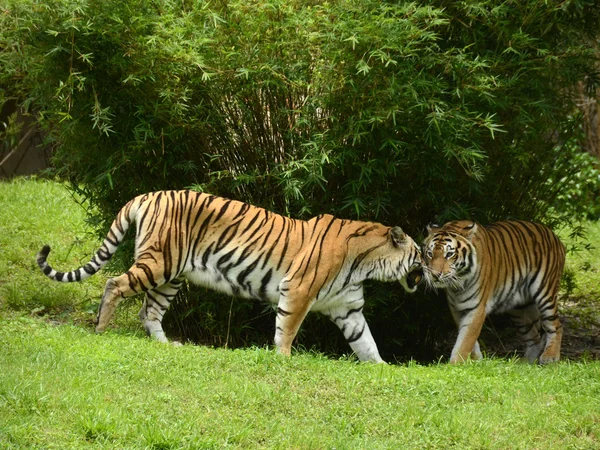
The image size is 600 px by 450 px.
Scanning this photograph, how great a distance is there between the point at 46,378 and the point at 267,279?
7.10 feet

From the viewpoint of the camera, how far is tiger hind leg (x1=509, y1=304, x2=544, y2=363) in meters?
8.09

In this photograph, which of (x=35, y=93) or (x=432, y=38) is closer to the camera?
(x=432, y=38)

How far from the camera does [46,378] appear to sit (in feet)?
17.6

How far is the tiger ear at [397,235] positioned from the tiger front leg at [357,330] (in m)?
0.51

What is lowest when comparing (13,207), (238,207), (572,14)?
(13,207)

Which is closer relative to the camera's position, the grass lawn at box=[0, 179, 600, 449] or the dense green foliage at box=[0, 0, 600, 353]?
the grass lawn at box=[0, 179, 600, 449]

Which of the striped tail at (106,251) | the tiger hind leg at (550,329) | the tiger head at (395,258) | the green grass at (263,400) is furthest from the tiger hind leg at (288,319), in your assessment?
the tiger hind leg at (550,329)

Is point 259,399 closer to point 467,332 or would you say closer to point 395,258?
point 395,258

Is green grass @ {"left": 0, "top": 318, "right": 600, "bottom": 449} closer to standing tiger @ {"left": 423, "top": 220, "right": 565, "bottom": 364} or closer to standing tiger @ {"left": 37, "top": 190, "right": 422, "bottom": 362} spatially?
standing tiger @ {"left": 37, "top": 190, "right": 422, "bottom": 362}

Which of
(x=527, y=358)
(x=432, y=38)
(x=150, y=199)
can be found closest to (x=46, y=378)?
(x=150, y=199)

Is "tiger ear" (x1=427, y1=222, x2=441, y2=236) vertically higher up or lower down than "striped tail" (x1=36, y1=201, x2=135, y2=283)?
higher up

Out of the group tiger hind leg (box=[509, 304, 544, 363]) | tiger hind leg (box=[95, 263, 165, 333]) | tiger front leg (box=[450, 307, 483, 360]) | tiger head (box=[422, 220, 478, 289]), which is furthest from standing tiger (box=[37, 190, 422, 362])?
tiger hind leg (box=[509, 304, 544, 363])

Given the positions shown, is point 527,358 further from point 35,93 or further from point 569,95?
point 35,93

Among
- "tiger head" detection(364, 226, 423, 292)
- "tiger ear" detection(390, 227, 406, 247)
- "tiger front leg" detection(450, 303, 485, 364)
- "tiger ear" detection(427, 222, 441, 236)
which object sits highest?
"tiger ear" detection(427, 222, 441, 236)
